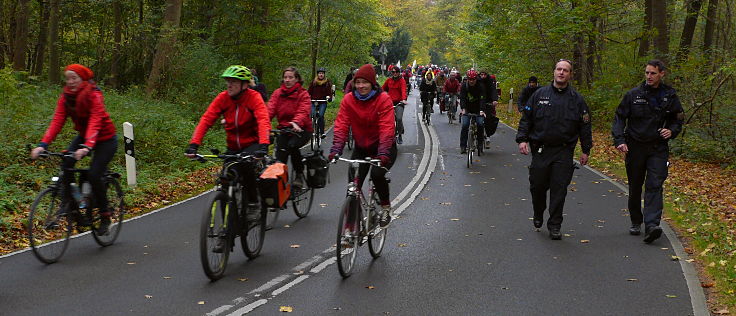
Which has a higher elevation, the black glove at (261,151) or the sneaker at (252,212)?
A: the black glove at (261,151)

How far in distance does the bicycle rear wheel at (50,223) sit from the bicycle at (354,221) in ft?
9.97

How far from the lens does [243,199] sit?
297 inches

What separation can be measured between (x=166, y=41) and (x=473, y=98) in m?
9.11

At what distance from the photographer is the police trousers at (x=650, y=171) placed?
29.7ft

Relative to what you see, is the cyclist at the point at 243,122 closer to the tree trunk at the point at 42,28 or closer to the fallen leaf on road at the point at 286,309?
the fallen leaf on road at the point at 286,309

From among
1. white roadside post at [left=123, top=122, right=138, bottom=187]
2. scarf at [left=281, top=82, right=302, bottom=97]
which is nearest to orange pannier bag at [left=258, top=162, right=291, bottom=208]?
scarf at [left=281, top=82, right=302, bottom=97]

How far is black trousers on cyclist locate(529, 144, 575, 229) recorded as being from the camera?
9.13 m

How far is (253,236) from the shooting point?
26.0 feet

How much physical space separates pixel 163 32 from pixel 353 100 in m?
14.8

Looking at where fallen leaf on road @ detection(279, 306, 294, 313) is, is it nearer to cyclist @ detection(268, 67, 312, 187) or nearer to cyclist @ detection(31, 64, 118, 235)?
cyclist @ detection(31, 64, 118, 235)

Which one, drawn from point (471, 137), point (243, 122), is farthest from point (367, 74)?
point (471, 137)

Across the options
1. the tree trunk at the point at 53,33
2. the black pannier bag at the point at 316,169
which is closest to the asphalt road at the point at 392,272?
the black pannier bag at the point at 316,169

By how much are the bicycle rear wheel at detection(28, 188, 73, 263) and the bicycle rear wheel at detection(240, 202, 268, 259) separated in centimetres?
190

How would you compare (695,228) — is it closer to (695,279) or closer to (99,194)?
(695,279)
